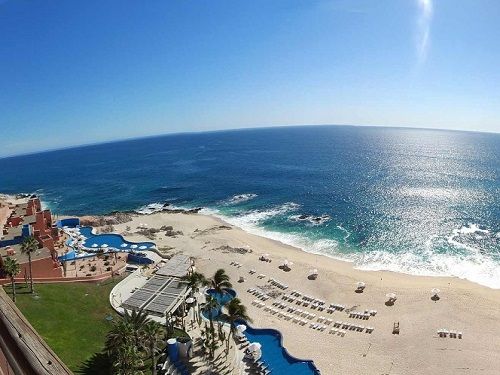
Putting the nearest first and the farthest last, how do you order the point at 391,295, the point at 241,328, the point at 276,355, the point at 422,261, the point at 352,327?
the point at 276,355
the point at 241,328
the point at 352,327
the point at 391,295
the point at 422,261

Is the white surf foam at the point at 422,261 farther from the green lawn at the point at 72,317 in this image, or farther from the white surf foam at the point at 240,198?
the green lawn at the point at 72,317

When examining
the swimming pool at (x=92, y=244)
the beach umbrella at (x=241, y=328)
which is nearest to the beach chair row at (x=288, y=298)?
the beach umbrella at (x=241, y=328)

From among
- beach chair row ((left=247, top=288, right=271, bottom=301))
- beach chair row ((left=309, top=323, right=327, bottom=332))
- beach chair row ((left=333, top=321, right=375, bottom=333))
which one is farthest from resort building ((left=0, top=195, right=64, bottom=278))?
beach chair row ((left=333, top=321, right=375, bottom=333))

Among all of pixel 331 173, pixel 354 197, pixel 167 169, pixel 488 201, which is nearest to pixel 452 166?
pixel 331 173

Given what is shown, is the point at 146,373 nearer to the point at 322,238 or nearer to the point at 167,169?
the point at 322,238

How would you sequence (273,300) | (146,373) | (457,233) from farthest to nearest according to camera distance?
(457,233) → (273,300) → (146,373)

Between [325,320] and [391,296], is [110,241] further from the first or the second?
[391,296]

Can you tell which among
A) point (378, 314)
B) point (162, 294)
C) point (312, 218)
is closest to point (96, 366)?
point (162, 294)
